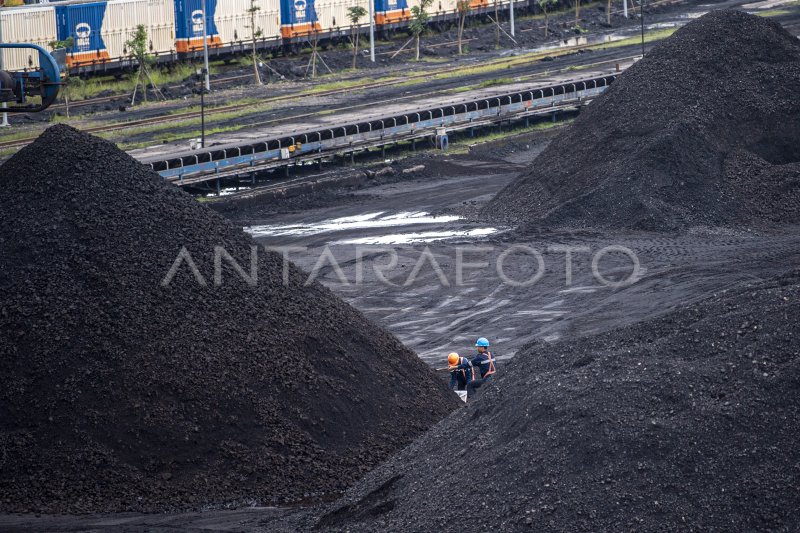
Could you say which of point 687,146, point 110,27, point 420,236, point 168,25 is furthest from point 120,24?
point 687,146

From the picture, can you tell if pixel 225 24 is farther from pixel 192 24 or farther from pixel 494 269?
pixel 494 269

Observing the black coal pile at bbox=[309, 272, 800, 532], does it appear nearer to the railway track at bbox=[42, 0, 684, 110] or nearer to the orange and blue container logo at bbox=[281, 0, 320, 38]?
the railway track at bbox=[42, 0, 684, 110]

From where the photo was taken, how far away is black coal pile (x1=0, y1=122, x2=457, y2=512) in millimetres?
13141

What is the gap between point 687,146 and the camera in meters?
25.8

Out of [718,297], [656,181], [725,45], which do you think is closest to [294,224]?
[656,181]

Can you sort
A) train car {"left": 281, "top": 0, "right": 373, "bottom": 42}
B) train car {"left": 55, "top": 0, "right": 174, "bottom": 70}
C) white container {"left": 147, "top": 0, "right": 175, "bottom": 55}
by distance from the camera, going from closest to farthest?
train car {"left": 55, "top": 0, "right": 174, "bottom": 70}, white container {"left": 147, "top": 0, "right": 175, "bottom": 55}, train car {"left": 281, "top": 0, "right": 373, "bottom": 42}

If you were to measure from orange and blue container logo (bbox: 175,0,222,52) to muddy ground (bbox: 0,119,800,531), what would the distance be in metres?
21.4

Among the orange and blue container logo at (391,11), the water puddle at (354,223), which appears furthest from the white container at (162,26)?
the water puddle at (354,223)

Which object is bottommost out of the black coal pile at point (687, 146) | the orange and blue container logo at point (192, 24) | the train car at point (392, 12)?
the black coal pile at point (687, 146)

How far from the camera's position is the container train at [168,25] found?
1736 inches

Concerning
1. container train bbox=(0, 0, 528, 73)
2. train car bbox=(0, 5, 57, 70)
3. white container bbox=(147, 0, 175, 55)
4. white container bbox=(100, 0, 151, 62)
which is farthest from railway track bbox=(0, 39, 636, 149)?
white container bbox=(147, 0, 175, 55)

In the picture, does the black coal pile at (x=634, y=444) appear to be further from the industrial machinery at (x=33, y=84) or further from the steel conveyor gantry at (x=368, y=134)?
the steel conveyor gantry at (x=368, y=134)

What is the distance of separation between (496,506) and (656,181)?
16436mm

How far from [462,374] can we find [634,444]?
6.41m
